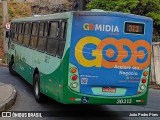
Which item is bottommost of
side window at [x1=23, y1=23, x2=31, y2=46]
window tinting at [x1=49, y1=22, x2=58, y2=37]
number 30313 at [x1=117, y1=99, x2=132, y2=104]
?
number 30313 at [x1=117, y1=99, x2=132, y2=104]

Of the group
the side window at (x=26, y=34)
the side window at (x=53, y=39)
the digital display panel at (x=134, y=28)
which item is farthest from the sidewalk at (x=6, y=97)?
the digital display panel at (x=134, y=28)

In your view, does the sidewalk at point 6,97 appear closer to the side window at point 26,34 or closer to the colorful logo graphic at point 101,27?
the side window at point 26,34

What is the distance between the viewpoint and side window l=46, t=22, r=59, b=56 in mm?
10312

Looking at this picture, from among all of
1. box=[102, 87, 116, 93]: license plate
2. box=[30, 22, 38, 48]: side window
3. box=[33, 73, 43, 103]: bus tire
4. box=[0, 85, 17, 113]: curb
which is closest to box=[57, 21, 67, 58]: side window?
box=[102, 87, 116, 93]: license plate

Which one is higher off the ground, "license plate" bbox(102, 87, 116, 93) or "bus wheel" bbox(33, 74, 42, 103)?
"license plate" bbox(102, 87, 116, 93)

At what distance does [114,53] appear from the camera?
9391mm

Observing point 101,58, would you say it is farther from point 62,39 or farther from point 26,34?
point 26,34

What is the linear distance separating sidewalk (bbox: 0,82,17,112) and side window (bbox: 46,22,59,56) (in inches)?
72.0

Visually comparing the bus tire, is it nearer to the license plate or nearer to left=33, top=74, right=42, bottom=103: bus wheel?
left=33, top=74, right=42, bottom=103: bus wheel

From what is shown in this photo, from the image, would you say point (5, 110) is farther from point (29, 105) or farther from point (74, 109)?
point (74, 109)

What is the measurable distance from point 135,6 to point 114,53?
18090 millimetres

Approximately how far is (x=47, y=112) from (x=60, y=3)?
3199 centimetres

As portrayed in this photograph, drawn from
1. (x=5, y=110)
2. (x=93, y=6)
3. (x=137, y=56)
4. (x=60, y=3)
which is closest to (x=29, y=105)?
(x=5, y=110)

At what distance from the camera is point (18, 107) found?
11.2 meters
